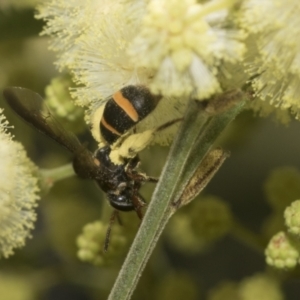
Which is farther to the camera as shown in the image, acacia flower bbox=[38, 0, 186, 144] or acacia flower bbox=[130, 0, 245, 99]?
acacia flower bbox=[38, 0, 186, 144]

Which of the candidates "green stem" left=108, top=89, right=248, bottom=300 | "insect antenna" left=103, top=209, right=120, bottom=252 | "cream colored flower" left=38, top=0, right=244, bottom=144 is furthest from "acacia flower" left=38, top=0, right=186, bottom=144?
"insect antenna" left=103, top=209, right=120, bottom=252

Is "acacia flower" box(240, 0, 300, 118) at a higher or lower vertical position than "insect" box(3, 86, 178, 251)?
higher

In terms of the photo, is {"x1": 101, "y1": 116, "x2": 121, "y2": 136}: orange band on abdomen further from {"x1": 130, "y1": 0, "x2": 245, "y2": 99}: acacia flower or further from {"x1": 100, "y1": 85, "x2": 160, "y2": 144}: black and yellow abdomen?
{"x1": 130, "y1": 0, "x2": 245, "y2": 99}: acacia flower

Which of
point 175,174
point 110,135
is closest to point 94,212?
point 110,135

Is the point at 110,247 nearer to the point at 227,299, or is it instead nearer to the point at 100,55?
the point at 227,299

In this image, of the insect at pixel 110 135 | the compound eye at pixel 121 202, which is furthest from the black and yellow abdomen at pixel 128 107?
the compound eye at pixel 121 202

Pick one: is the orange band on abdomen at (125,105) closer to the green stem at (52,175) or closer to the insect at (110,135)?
the insect at (110,135)

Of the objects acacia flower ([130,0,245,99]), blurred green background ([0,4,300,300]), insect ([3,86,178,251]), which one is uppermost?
acacia flower ([130,0,245,99])

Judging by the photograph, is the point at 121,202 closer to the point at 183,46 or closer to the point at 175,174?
the point at 175,174
